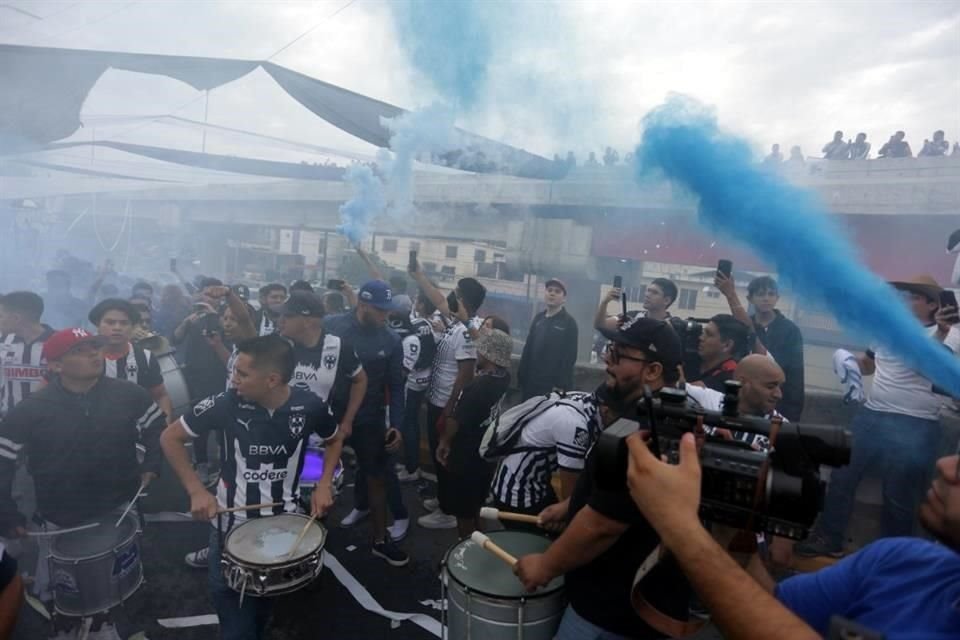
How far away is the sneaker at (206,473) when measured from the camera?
5734 millimetres

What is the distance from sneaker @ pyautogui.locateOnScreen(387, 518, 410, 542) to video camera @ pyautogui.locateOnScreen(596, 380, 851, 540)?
3742 millimetres

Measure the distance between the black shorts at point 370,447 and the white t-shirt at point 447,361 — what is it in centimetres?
120

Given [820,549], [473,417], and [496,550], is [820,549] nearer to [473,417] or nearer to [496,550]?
[473,417]

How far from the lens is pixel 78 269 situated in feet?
40.9

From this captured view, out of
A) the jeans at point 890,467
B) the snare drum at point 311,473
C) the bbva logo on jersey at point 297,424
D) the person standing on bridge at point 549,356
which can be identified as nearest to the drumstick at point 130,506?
the snare drum at point 311,473

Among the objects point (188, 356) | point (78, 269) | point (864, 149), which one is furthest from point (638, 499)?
point (78, 269)

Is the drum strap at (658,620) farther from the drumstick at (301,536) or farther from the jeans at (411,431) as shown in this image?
the jeans at (411,431)

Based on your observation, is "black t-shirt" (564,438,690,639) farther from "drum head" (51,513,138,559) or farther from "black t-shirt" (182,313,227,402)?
"black t-shirt" (182,313,227,402)

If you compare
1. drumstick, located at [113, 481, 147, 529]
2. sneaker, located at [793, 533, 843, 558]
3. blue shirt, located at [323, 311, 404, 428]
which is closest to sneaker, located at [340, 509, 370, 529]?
blue shirt, located at [323, 311, 404, 428]

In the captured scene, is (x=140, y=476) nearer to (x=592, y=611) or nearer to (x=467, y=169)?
(x=592, y=611)

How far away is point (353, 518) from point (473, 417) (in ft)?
6.28

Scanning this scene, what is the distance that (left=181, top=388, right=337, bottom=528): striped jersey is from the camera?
9.78 ft

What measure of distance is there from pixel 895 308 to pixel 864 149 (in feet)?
36.1

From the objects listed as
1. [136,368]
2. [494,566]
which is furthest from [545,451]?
[136,368]
